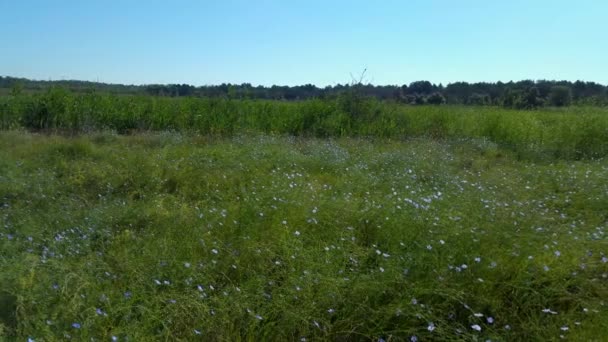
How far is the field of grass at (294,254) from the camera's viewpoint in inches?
114

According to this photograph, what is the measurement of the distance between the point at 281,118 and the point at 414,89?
14856 millimetres

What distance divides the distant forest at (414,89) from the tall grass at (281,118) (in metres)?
0.72

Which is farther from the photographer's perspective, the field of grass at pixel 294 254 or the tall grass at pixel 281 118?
the tall grass at pixel 281 118

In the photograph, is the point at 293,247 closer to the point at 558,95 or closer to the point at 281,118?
the point at 281,118

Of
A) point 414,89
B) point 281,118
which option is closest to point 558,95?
point 414,89

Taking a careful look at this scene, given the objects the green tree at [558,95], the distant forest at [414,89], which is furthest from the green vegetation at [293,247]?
the green tree at [558,95]

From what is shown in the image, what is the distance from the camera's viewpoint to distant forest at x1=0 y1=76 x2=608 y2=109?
14819 mm

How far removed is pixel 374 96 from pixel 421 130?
6.85 feet

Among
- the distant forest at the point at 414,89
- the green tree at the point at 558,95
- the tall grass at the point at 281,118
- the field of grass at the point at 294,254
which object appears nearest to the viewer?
the field of grass at the point at 294,254

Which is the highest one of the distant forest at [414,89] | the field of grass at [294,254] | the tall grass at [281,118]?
the distant forest at [414,89]

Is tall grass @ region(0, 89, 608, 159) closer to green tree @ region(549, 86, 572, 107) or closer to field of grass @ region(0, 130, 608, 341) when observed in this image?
field of grass @ region(0, 130, 608, 341)

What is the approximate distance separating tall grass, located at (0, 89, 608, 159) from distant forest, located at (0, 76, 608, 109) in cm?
72

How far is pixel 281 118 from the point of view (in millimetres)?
13797

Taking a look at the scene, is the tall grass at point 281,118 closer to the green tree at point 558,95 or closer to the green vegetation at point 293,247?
the green vegetation at point 293,247
